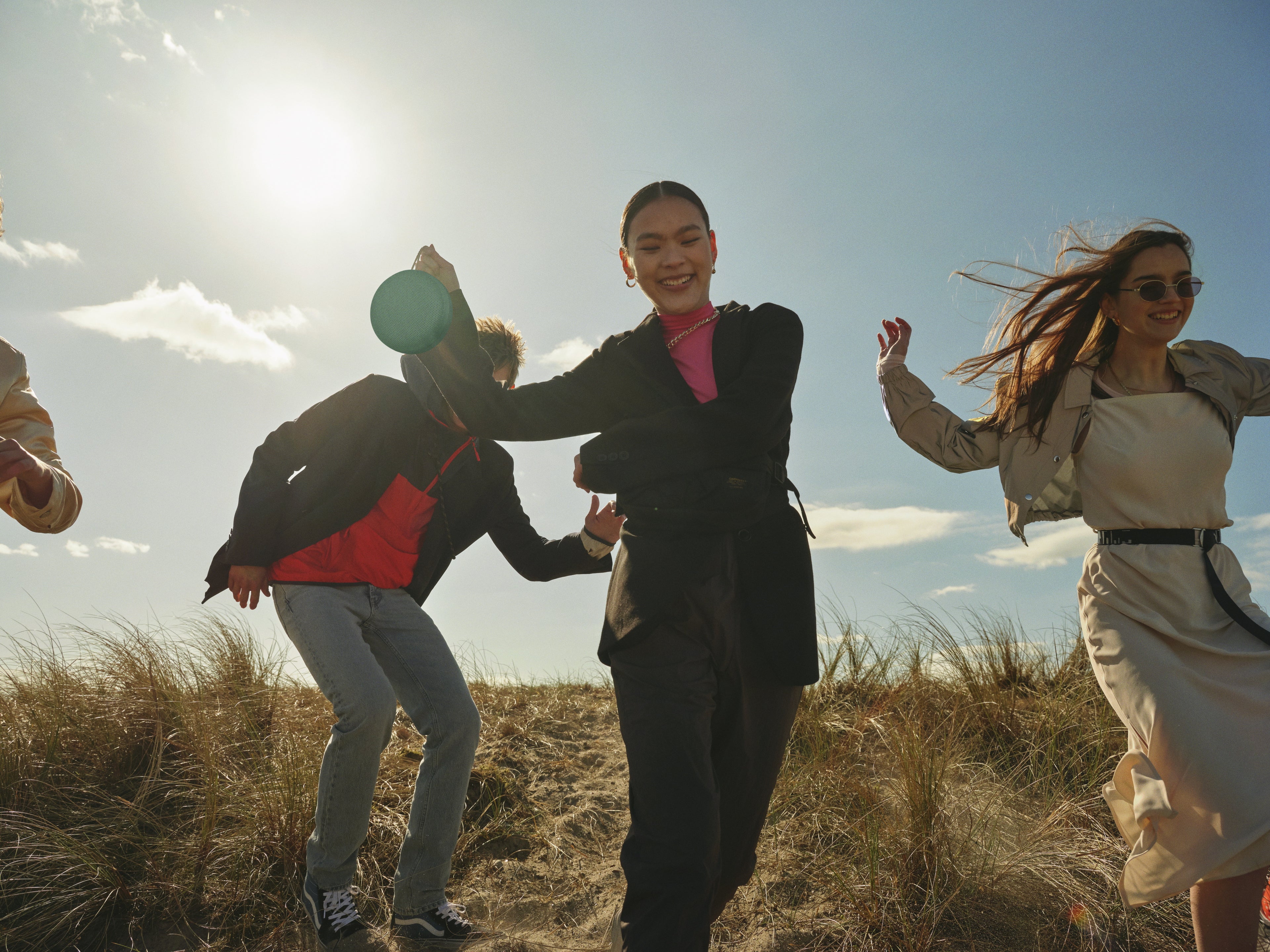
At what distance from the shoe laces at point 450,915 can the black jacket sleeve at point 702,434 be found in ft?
6.68

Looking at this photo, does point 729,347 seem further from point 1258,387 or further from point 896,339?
point 1258,387

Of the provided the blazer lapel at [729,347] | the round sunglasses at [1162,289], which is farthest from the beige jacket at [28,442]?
the round sunglasses at [1162,289]

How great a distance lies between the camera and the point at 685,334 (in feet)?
8.05

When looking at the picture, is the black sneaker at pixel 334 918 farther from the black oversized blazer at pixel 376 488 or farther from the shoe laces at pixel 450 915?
the black oversized blazer at pixel 376 488

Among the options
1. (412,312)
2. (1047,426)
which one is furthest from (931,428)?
(412,312)

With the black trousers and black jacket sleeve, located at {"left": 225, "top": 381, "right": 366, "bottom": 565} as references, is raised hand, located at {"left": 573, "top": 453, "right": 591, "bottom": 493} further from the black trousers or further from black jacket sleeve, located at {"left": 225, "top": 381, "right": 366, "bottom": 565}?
black jacket sleeve, located at {"left": 225, "top": 381, "right": 366, "bottom": 565}

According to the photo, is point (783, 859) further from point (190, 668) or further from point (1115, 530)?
point (190, 668)

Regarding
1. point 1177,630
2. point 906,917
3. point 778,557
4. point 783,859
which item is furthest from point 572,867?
point 1177,630

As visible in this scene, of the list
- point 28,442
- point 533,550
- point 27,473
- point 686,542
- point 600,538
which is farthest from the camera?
point 533,550

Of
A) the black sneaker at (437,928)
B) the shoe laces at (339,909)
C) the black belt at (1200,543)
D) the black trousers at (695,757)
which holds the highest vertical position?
the black belt at (1200,543)

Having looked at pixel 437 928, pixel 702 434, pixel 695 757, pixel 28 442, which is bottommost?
pixel 437 928

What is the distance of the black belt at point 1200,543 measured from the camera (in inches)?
105

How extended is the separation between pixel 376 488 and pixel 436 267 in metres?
1.33

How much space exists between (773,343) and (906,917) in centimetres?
226
